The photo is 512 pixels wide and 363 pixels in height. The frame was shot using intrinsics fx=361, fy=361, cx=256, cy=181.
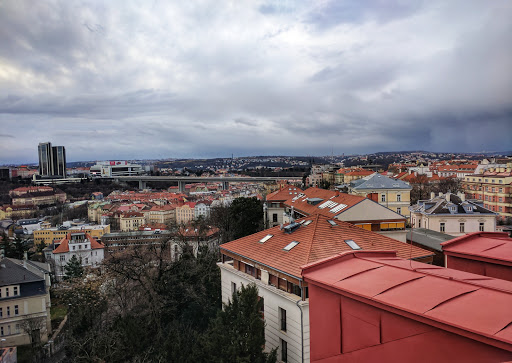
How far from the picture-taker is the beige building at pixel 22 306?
22797 mm

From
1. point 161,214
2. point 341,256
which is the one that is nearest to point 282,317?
point 341,256

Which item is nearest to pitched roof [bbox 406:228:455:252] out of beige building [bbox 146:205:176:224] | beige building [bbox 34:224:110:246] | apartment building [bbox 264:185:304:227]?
apartment building [bbox 264:185:304:227]

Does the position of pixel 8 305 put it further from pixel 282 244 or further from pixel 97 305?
pixel 282 244

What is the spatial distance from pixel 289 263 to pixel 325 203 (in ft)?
42.3

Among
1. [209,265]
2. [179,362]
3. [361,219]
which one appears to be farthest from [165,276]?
[361,219]

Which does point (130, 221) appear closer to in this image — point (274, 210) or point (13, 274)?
point (13, 274)

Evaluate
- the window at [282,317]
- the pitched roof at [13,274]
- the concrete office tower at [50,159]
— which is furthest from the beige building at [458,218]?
the concrete office tower at [50,159]

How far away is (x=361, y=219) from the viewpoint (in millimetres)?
19266

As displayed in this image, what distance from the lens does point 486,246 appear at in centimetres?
465

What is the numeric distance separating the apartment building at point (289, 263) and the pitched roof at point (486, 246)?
17.6 ft

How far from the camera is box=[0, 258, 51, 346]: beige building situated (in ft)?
74.8

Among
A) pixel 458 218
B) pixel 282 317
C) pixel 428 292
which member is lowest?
pixel 282 317

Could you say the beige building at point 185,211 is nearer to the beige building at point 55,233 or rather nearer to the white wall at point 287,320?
the beige building at point 55,233

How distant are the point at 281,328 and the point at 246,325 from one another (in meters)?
1.97
